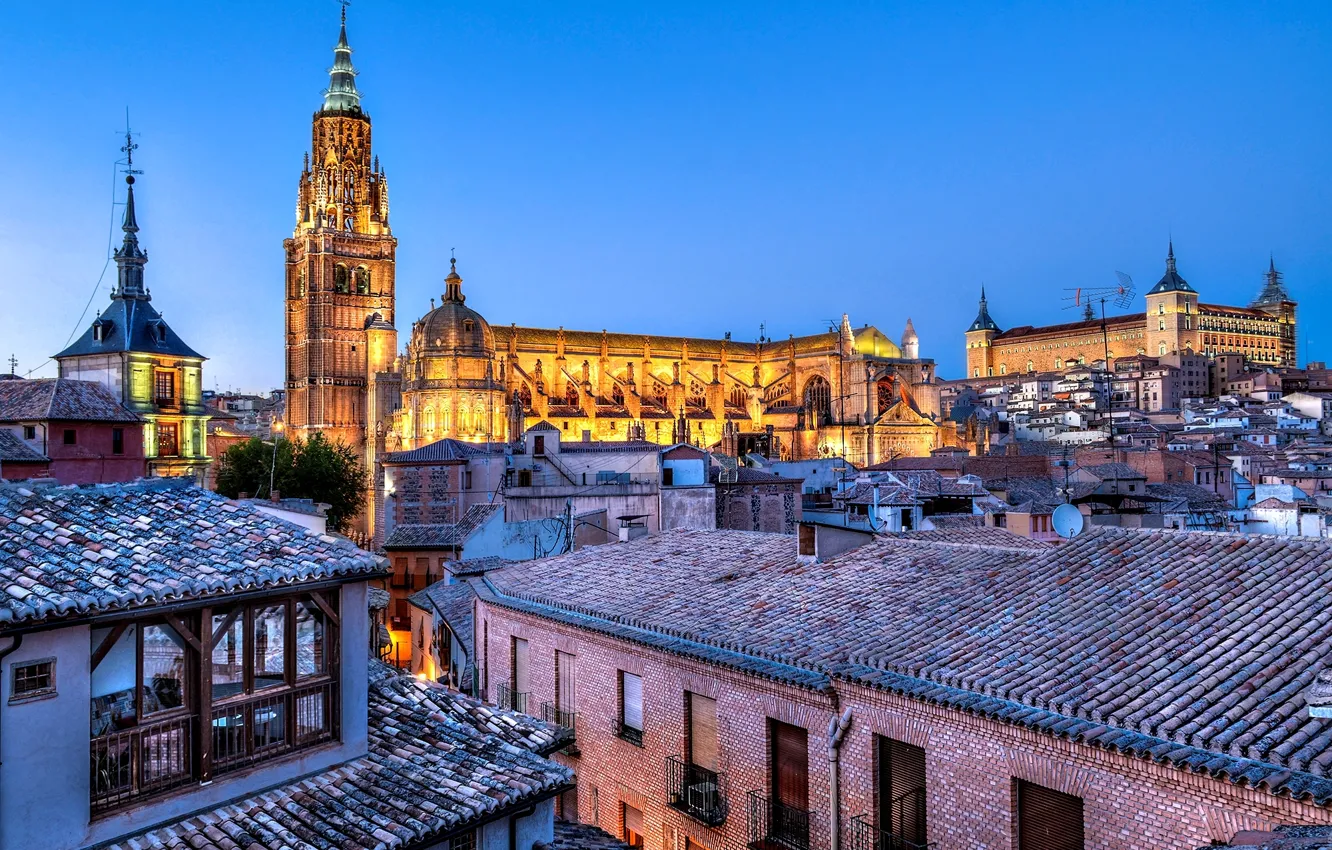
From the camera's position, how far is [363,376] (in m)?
82.9

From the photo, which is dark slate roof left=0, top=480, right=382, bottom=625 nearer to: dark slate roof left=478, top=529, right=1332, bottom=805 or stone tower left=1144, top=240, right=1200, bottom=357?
dark slate roof left=478, top=529, right=1332, bottom=805

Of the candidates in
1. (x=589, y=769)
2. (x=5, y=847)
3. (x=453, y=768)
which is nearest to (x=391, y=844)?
(x=453, y=768)

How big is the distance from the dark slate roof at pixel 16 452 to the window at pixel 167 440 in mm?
15022

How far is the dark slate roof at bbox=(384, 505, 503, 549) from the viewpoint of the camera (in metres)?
32.8

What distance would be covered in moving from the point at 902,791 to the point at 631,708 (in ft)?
15.5

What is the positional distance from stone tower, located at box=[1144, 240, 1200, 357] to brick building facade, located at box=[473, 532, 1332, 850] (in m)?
159

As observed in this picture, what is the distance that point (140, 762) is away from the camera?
6.86m

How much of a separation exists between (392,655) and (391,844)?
2772cm

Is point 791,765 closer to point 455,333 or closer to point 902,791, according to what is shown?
point 902,791

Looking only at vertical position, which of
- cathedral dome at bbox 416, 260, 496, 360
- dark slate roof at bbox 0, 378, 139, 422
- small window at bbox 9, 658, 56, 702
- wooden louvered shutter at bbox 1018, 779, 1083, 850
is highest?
cathedral dome at bbox 416, 260, 496, 360

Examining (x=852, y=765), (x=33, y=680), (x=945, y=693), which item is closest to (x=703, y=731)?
(x=852, y=765)

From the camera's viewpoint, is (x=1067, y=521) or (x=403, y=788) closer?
(x=403, y=788)

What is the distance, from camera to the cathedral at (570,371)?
79062 mm

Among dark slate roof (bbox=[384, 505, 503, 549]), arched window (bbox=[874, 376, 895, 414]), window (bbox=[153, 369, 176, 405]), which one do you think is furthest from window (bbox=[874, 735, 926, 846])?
arched window (bbox=[874, 376, 895, 414])
